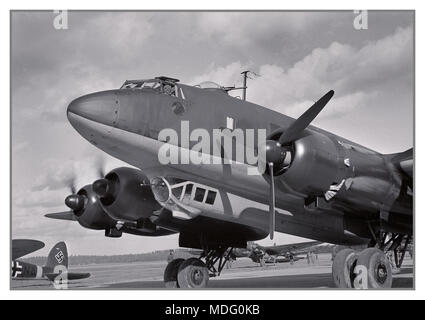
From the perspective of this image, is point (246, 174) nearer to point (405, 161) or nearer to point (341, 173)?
point (341, 173)

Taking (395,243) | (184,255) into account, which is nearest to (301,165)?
(395,243)

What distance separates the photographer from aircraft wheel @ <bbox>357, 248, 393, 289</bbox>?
8641 mm

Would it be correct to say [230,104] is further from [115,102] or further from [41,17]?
[41,17]

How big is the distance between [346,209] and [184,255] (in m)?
4.91

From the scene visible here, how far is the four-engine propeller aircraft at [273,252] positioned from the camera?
3005 centimetres

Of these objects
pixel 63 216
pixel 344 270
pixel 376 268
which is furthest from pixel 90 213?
pixel 376 268

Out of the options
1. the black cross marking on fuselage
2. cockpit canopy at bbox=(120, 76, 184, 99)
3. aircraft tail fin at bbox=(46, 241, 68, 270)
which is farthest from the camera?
aircraft tail fin at bbox=(46, 241, 68, 270)

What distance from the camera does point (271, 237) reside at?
27.4 feet

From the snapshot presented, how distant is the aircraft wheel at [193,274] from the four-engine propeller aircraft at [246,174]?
5 cm

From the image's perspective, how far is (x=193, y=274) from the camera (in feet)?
38.1

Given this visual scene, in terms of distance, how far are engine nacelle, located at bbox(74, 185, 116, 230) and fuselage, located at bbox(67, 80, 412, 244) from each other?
10.3ft

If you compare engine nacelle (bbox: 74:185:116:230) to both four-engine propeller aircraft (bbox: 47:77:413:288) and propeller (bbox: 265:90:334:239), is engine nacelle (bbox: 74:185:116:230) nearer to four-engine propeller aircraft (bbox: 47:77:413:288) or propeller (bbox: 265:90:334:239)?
four-engine propeller aircraft (bbox: 47:77:413:288)

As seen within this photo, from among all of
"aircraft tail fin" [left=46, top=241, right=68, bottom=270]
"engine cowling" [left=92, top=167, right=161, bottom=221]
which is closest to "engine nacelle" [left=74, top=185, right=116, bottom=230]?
"engine cowling" [left=92, top=167, right=161, bottom=221]

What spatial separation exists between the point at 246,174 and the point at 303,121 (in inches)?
66.0
